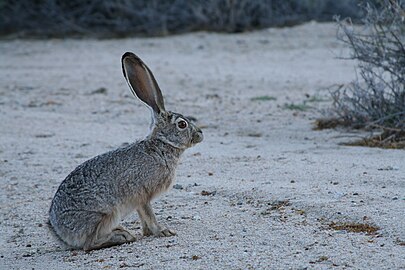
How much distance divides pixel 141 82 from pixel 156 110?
0.58 ft

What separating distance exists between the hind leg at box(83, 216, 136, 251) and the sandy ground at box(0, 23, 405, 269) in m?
0.06

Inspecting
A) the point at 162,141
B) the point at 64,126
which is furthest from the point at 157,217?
the point at 64,126

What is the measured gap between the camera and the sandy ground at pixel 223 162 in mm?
4629

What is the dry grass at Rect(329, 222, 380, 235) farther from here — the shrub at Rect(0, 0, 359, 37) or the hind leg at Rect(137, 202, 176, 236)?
the shrub at Rect(0, 0, 359, 37)

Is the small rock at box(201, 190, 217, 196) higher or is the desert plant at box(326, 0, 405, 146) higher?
the desert plant at box(326, 0, 405, 146)

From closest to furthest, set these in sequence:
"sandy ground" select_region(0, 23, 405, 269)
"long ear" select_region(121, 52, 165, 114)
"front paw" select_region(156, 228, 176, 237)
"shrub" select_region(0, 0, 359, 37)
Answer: "sandy ground" select_region(0, 23, 405, 269) → "front paw" select_region(156, 228, 176, 237) → "long ear" select_region(121, 52, 165, 114) → "shrub" select_region(0, 0, 359, 37)

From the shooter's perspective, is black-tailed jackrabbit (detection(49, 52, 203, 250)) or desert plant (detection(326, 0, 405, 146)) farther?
desert plant (detection(326, 0, 405, 146))

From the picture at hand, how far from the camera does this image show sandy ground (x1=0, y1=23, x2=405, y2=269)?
182 inches

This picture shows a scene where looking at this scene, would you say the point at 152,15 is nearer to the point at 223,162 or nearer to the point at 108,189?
the point at 223,162

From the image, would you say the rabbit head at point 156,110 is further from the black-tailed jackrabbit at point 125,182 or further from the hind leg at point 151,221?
the hind leg at point 151,221

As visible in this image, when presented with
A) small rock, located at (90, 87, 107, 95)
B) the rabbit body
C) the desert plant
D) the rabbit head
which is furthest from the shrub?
the rabbit body

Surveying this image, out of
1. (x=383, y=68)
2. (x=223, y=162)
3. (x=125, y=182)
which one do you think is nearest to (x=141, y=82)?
(x=125, y=182)

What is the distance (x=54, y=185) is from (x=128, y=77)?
5.32ft

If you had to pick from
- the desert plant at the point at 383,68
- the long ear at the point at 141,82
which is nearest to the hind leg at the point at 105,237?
the long ear at the point at 141,82
